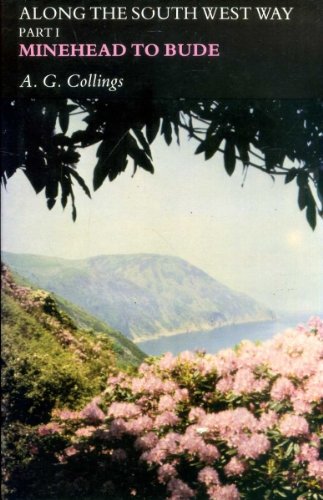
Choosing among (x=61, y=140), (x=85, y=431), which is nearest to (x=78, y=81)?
(x=61, y=140)

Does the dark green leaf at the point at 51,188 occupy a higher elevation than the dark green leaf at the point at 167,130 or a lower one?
lower

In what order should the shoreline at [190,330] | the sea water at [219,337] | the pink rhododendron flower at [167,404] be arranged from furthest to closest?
the shoreline at [190,330], the sea water at [219,337], the pink rhododendron flower at [167,404]

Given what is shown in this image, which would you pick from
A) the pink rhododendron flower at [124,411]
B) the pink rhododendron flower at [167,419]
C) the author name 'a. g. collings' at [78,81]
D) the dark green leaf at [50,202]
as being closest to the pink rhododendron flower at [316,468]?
the pink rhododendron flower at [167,419]

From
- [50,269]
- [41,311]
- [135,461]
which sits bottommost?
[135,461]

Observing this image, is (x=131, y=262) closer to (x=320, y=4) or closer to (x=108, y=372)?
(x=108, y=372)

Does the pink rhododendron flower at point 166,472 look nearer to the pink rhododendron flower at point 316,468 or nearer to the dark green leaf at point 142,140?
the pink rhododendron flower at point 316,468

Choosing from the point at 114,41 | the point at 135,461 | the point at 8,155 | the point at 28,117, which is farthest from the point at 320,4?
the point at 135,461
